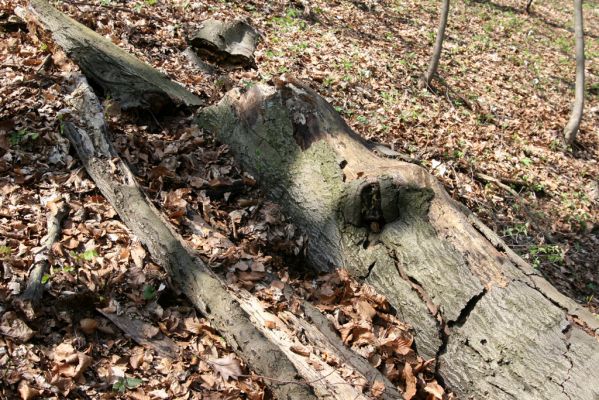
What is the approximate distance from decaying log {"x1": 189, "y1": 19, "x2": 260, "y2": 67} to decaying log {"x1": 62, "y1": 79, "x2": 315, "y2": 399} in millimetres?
2977

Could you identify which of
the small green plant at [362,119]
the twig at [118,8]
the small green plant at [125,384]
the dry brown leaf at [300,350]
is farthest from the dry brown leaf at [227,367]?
the twig at [118,8]

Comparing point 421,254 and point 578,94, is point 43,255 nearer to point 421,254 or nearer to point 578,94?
point 421,254

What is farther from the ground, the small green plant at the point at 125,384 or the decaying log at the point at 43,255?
the decaying log at the point at 43,255

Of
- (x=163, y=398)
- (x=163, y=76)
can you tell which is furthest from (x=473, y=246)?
(x=163, y=76)

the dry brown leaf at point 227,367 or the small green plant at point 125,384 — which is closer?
the small green plant at point 125,384

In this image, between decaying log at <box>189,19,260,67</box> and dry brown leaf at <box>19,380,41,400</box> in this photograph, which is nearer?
dry brown leaf at <box>19,380,41,400</box>

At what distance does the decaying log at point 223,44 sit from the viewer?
308 inches

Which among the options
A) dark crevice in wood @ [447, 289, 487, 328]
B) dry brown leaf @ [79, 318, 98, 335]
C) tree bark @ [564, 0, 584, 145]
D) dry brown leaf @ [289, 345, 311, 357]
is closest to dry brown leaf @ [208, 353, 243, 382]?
dry brown leaf @ [289, 345, 311, 357]

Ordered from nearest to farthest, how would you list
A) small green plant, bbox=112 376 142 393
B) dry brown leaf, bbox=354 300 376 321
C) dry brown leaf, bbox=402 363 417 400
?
small green plant, bbox=112 376 142 393 < dry brown leaf, bbox=402 363 417 400 < dry brown leaf, bbox=354 300 376 321

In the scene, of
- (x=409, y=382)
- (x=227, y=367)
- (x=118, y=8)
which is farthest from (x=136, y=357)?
(x=118, y=8)

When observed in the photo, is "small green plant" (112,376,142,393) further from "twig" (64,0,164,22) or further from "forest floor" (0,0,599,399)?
"twig" (64,0,164,22)

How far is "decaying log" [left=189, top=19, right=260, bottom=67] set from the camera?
7824 millimetres

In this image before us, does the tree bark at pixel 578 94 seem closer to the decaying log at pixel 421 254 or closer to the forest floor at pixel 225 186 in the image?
the forest floor at pixel 225 186

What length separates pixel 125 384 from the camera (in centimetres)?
316
